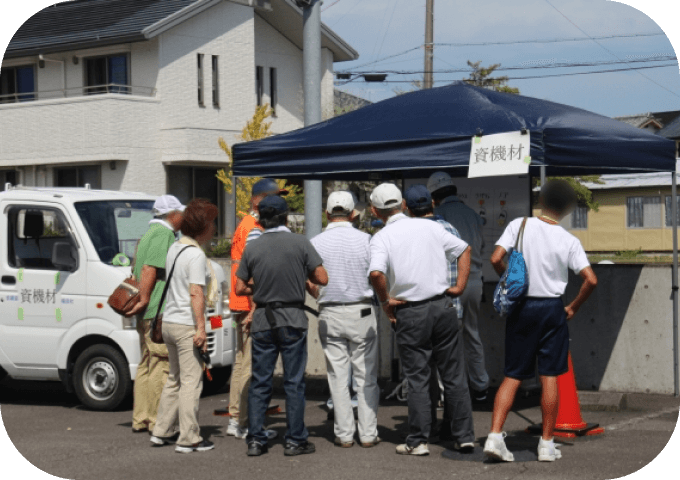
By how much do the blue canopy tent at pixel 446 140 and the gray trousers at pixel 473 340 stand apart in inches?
50.2

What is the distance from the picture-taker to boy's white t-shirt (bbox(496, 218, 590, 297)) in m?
6.46

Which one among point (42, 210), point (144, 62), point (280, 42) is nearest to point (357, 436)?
point (42, 210)

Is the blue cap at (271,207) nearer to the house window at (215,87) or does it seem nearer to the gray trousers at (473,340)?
the gray trousers at (473,340)

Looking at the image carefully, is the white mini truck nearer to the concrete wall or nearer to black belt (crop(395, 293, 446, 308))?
black belt (crop(395, 293, 446, 308))

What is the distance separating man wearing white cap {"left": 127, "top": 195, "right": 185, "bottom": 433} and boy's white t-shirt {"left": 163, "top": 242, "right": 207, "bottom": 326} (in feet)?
1.73

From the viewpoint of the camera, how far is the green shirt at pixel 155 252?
7.58m

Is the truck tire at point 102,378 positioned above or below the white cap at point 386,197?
below

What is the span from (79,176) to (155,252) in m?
20.6

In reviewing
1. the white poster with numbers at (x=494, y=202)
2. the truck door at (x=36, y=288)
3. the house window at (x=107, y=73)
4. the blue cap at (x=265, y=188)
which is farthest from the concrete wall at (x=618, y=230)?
the blue cap at (x=265, y=188)

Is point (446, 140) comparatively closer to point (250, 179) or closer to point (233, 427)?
point (233, 427)

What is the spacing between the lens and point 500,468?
6367mm

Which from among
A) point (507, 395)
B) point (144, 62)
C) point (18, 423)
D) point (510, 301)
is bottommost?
point (18, 423)

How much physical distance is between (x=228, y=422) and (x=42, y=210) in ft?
10.0

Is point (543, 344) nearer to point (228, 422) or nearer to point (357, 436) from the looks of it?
point (357, 436)
